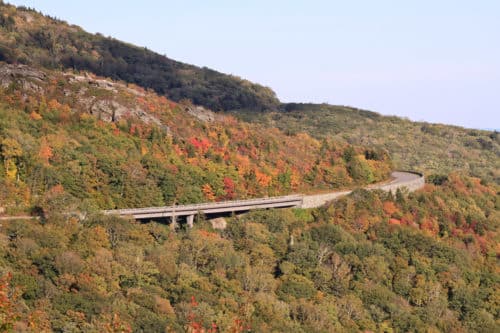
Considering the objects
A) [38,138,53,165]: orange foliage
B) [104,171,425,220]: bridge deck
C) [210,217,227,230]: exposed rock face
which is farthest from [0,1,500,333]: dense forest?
[104,171,425,220]: bridge deck

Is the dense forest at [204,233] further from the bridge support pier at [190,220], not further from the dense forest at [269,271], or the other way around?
the bridge support pier at [190,220]

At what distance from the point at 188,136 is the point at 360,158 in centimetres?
3122

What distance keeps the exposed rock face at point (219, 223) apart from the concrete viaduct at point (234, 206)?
0.97m

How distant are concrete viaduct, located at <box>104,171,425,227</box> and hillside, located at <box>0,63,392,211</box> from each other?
123 inches

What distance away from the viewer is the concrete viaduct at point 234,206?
95.9 metres

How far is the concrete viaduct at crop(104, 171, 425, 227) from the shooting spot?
315 feet

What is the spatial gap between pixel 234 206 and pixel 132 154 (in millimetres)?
15039

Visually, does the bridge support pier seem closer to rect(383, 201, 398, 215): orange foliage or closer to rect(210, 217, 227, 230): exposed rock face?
rect(210, 217, 227, 230): exposed rock face

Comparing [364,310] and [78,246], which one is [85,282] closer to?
[78,246]

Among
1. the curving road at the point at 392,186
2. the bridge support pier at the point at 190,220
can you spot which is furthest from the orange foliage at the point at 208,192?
the curving road at the point at 392,186

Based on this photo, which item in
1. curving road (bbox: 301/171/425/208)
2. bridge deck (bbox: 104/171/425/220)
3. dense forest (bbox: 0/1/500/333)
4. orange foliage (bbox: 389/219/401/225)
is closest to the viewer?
dense forest (bbox: 0/1/500/333)

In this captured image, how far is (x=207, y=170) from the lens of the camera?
11462cm

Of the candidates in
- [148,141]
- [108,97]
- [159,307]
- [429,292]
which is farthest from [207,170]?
[159,307]

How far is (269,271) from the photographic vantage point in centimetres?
9350
